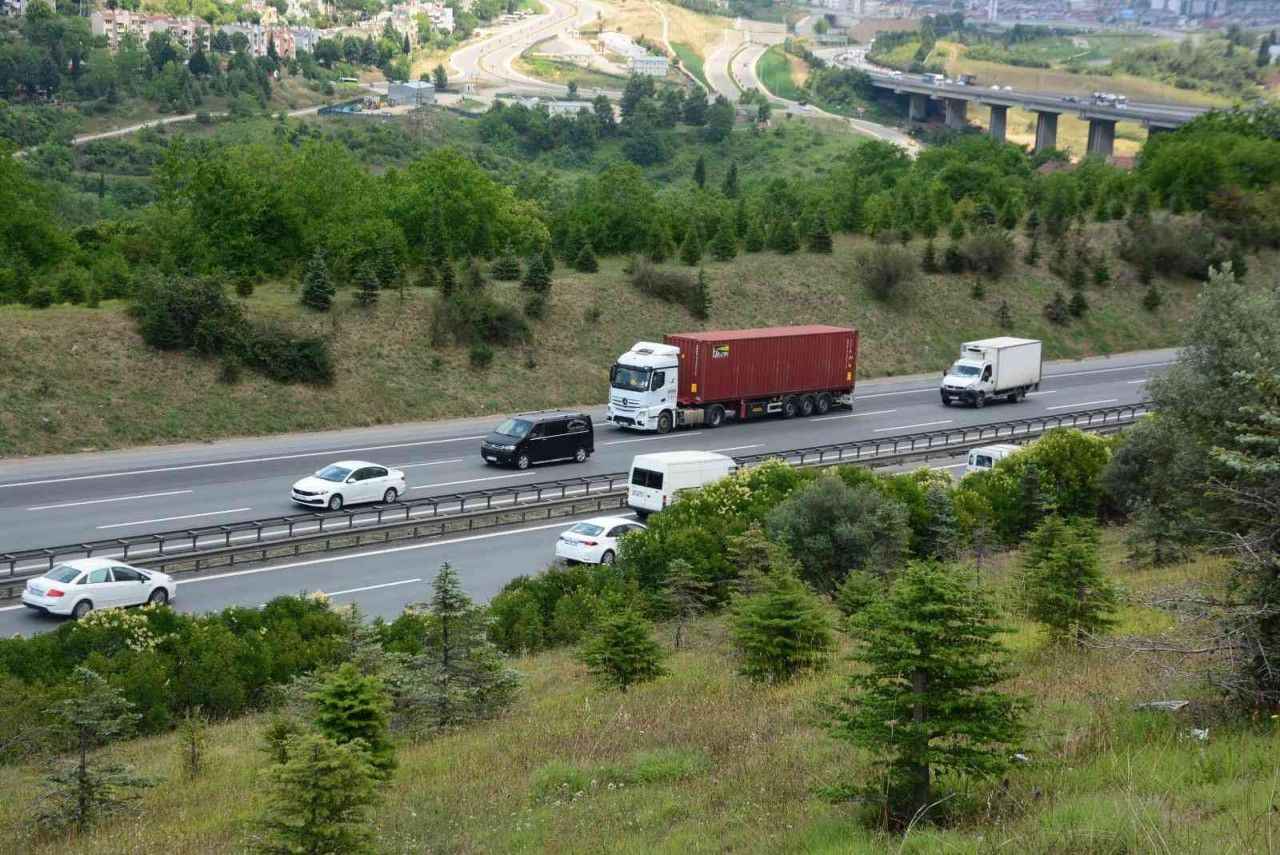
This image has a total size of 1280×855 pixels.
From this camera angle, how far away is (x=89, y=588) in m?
25.4

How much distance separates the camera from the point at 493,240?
2493 inches

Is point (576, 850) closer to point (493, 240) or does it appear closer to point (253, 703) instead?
point (253, 703)

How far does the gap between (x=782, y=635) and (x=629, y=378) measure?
2791 cm

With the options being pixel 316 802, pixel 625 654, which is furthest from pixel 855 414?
pixel 316 802

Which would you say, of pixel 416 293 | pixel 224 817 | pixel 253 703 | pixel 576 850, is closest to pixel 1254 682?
pixel 576 850

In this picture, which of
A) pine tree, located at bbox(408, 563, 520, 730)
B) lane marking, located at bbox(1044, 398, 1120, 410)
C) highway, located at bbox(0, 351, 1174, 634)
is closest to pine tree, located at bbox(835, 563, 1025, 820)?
pine tree, located at bbox(408, 563, 520, 730)

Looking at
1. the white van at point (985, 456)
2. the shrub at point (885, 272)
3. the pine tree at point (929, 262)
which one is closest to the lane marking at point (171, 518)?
the white van at point (985, 456)

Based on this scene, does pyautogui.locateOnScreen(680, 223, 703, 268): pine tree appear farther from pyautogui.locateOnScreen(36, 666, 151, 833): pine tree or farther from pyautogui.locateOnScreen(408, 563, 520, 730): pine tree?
pyautogui.locateOnScreen(36, 666, 151, 833): pine tree

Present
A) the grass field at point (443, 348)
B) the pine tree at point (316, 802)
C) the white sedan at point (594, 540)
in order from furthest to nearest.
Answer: the grass field at point (443, 348) → the white sedan at point (594, 540) → the pine tree at point (316, 802)

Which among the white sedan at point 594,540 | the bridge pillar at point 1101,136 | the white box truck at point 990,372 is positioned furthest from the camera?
the bridge pillar at point 1101,136

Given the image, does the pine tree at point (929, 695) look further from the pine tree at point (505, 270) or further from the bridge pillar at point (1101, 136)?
the bridge pillar at point (1101, 136)

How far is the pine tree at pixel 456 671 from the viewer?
1741 centimetres

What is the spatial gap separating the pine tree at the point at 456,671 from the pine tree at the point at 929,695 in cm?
753

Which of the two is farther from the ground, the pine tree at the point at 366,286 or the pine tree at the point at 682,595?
the pine tree at the point at 682,595
